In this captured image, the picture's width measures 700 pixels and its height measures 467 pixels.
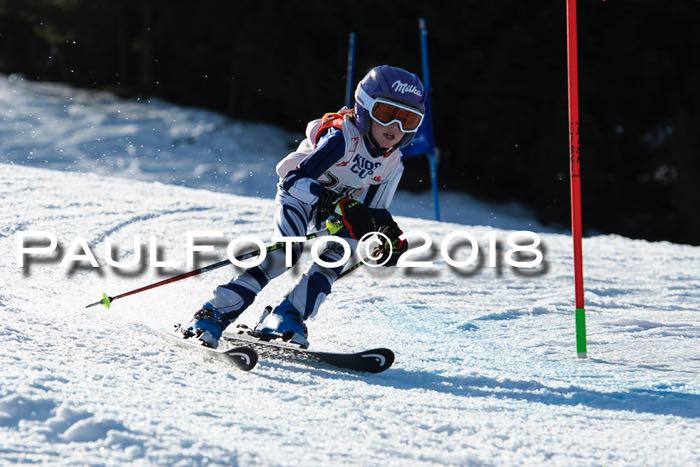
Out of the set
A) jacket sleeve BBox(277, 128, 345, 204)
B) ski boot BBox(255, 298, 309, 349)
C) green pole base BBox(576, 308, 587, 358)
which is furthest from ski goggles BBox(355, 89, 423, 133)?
green pole base BBox(576, 308, 587, 358)

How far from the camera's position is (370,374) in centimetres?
436

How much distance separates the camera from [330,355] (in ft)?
14.4

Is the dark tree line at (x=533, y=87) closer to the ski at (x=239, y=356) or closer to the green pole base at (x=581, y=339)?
the green pole base at (x=581, y=339)

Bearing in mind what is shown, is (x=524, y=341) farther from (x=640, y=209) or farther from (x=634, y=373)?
(x=640, y=209)

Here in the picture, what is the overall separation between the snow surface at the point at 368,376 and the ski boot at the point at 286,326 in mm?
254

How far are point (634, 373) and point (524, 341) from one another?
86cm

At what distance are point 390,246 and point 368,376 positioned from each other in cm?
59

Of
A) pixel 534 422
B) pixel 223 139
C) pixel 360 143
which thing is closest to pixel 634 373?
pixel 534 422

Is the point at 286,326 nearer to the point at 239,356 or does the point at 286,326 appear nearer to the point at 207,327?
the point at 207,327

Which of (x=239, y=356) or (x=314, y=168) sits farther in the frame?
(x=314, y=168)

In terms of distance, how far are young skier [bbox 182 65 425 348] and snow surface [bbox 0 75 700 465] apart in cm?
33
